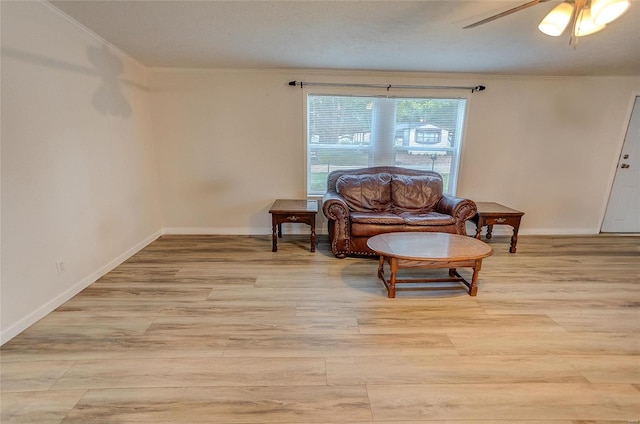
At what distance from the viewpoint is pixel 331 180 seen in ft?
12.5

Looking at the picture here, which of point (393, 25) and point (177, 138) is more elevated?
point (393, 25)

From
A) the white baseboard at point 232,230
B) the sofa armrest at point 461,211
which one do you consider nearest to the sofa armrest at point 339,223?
the white baseboard at point 232,230

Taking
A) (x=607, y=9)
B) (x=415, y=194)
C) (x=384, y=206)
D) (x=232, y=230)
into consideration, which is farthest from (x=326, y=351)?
(x=232, y=230)

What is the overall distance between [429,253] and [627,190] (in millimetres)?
3961

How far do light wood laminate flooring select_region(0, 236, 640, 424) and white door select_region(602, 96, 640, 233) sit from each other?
6.32 feet

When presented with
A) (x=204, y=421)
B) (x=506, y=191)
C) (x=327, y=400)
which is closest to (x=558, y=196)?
(x=506, y=191)

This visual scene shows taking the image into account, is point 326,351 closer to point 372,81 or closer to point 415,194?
point 415,194

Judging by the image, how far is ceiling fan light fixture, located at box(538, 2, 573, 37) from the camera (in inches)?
67.9

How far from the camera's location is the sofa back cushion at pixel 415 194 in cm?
358

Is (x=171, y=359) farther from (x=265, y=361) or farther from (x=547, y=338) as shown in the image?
(x=547, y=338)

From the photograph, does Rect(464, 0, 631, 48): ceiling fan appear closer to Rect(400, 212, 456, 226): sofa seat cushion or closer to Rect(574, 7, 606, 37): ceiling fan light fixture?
Rect(574, 7, 606, 37): ceiling fan light fixture

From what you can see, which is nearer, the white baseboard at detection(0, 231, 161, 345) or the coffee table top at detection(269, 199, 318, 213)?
the white baseboard at detection(0, 231, 161, 345)

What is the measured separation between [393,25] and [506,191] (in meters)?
2.96

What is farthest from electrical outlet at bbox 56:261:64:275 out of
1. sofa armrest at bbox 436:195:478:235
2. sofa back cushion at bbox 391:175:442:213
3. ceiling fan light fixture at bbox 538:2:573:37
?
ceiling fan light fixture at bbox 538:2:573:37
